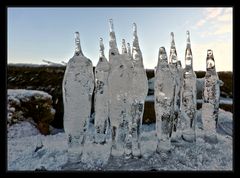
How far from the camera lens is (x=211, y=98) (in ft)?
16.5

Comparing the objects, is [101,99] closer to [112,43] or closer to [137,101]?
[137,101]

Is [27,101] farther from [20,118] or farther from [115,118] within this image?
[115,118]

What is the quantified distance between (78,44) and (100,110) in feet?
3.40

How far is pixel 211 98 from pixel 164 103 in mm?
1120

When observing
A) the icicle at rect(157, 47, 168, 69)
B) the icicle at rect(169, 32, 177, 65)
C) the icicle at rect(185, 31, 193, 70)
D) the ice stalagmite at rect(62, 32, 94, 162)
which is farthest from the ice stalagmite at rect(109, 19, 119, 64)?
the icicle at rect(185, 31, 193, 70)

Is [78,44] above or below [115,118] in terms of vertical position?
above

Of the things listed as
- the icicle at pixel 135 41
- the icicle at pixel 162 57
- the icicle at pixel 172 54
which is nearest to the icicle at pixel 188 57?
the icicle at pixel 172 54

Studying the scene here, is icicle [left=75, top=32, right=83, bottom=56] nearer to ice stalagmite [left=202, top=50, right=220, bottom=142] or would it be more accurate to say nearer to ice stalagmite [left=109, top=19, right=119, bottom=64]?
ice stalagmite [left=109, top=19, right=119, bottom=64]

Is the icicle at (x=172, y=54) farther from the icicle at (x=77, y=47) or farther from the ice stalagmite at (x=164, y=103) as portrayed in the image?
the icicle at (x=77, y=47)

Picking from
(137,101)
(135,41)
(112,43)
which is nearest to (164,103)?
(137,101)

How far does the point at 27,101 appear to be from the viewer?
7.75 m

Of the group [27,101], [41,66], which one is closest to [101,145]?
[27,101]

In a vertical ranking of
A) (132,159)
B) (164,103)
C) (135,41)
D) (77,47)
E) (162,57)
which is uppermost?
(135,41)
